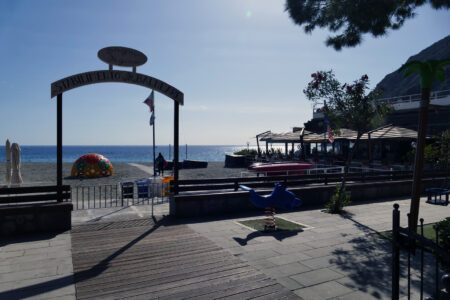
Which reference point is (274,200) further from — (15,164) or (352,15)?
(15,164)

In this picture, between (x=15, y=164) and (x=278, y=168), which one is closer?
(x=15, y=164)

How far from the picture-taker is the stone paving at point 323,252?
478 cm

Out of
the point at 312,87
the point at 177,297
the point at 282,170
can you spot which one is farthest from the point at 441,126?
the point at 177,297

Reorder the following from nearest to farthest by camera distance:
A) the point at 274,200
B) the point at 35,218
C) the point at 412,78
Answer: the point at 35,218 < the point at 274,200 < the point at 412,78

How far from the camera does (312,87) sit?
10.3 meters

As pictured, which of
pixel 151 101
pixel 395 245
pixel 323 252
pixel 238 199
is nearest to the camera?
pixel 395 245

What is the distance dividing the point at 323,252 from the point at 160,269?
312 cm

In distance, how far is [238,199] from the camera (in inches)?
400

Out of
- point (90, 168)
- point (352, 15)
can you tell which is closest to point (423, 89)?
point (352, 15)

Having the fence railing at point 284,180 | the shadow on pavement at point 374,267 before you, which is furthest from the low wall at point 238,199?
the shadow on pavement at point 374,267

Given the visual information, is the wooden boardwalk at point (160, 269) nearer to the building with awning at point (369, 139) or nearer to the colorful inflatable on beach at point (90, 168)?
the building with awning at point (369, 139)

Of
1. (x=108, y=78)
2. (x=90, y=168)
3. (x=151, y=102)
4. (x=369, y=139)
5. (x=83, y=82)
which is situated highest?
(x=151, y=102)

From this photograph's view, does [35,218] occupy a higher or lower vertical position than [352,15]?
lower

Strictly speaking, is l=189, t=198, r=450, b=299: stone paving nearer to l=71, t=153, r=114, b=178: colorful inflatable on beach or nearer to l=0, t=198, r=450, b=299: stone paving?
l=0, t=198, r=450, b=299: stone paving
